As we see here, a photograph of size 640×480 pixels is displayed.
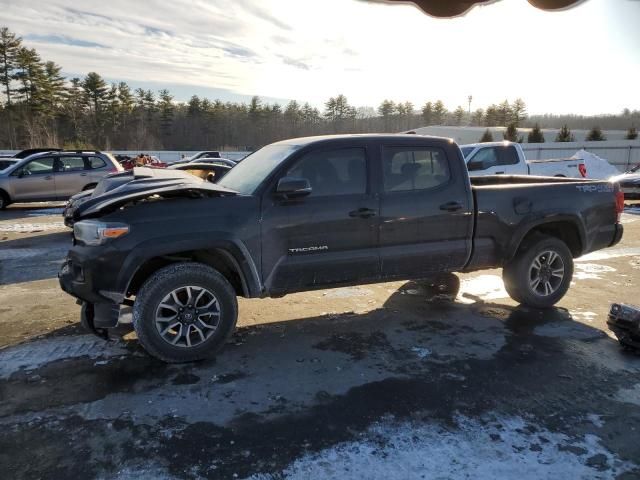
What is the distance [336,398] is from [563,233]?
12.2 ft

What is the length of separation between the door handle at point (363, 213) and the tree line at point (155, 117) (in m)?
50.2

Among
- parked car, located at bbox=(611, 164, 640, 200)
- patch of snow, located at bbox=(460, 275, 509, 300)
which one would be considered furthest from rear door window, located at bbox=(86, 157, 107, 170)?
parked car, located at bbox=(611, 164, 640, 200)

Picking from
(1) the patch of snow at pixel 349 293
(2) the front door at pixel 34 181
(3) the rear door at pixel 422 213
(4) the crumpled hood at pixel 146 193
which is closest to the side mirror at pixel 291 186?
(4) the crumpled hood at pixel 146 193

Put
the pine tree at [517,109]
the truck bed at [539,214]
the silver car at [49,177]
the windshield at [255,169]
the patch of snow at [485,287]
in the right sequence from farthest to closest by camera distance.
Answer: the pine tree at [517,109] → the silver car at [49,177] → the patch of snow at [485,287] → the truck bed at [539,214] → the windshield at [255,169]

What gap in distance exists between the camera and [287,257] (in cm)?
417

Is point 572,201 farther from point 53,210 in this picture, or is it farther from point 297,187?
point 53,210

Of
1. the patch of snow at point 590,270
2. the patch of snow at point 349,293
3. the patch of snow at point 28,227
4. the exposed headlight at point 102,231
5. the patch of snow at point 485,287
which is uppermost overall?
the exposed headlight at point 102,231

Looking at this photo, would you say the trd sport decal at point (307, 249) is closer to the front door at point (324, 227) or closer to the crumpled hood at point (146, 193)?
the front door at point (324, 227)

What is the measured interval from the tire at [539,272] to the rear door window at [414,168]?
1.31m

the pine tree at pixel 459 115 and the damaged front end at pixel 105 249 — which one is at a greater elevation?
the pine tree at pixel 459 115

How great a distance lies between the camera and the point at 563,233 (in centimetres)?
553

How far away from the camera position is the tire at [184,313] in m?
3.75

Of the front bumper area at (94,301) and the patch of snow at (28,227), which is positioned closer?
the front bumper area at (94,301)

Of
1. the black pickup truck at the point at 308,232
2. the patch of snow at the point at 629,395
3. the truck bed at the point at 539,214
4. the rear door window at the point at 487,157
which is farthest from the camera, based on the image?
the rear door window at the point at 487,157
